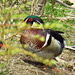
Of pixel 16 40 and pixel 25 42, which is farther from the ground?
pixel 25 42

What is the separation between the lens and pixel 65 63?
283 cm

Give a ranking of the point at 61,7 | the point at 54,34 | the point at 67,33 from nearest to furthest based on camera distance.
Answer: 1. the point at 54,34
2. the point at 67,33
3. the point at 61,7

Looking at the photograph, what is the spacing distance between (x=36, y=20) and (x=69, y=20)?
2878 mm

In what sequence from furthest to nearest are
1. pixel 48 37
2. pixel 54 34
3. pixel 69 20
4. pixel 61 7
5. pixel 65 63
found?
pixel 61 7 < pixel 69 20 < pixel 65 63 < pixel 54 34 < pixel 48 37

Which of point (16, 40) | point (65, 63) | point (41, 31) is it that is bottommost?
point (65, 63)

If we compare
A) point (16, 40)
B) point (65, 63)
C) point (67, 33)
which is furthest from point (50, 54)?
point (67, 33)

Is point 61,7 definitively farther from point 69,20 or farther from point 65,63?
point 65,63

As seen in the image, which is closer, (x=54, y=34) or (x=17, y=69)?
(x=17, y=69)

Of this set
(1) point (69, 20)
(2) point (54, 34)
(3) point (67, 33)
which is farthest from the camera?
(1) point (69, 20)

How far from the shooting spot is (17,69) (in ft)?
7.88

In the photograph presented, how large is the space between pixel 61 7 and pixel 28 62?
3811mm

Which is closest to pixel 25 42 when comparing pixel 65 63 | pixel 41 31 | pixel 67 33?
pixel 41 31

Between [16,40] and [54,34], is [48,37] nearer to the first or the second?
[54,34]

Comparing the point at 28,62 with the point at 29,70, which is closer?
the point at 29,70
